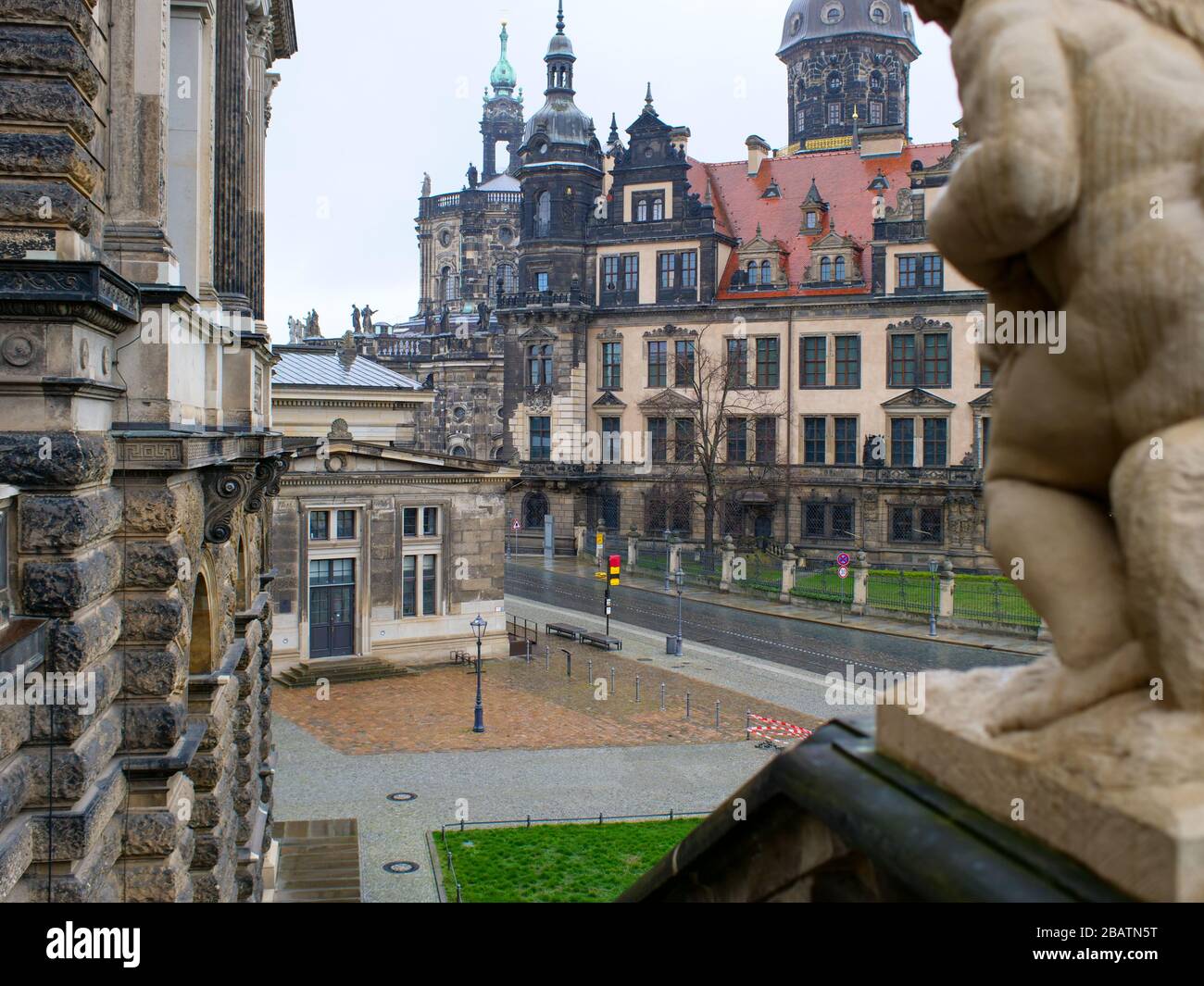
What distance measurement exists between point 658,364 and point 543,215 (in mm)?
9803

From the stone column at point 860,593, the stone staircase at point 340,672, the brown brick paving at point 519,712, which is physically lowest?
the brown brick paving at point 519,712

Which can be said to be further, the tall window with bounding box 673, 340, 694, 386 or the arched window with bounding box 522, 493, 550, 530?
the arched window with bounding box 522, 493, 550, 530

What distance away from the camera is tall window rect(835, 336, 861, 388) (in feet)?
183

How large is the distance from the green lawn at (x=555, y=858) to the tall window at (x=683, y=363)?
4083 centimetres

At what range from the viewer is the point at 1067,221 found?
2832mm

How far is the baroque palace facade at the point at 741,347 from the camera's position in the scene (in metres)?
54.3

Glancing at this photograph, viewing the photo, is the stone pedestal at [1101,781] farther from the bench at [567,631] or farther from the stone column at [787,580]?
the stone column at [787,580]

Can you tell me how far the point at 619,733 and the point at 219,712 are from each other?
14766 millimetres

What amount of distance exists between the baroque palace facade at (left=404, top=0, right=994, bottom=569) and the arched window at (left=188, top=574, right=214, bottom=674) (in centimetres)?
4266

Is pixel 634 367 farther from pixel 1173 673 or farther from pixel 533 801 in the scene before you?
pixel 1173 673

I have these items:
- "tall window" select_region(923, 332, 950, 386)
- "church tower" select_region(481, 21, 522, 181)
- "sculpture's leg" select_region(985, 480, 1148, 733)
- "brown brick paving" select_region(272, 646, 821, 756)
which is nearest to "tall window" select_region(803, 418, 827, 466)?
"tall window" select_region(923, 332, 950, 386)

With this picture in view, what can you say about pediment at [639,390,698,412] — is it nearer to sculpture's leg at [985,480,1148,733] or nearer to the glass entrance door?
the glass entrance door

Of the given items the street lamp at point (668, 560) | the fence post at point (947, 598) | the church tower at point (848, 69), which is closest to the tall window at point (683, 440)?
the street lamp at point (668, 560)

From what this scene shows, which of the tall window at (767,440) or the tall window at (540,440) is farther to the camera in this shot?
the tall window at (540,440)
